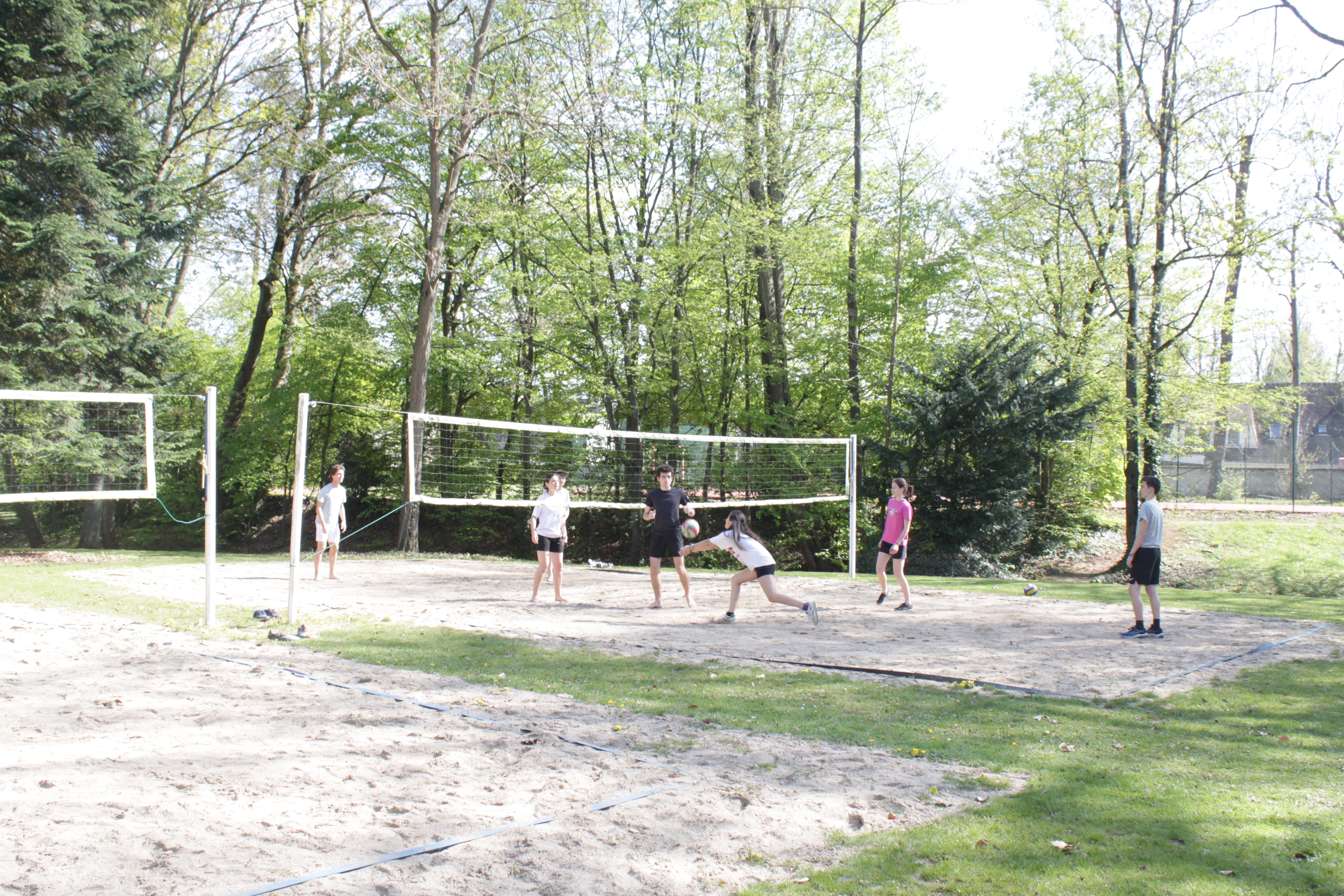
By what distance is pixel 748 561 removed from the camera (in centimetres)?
948

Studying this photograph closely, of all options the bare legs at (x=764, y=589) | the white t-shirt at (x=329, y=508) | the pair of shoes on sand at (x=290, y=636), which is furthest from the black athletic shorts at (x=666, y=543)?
the white t-shirt at (x=329, y=508)

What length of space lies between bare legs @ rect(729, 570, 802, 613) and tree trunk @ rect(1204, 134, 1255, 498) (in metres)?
17.2

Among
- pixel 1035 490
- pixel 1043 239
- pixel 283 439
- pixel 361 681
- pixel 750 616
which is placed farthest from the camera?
pixel 283 439

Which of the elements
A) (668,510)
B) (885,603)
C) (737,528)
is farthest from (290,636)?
(885,603)

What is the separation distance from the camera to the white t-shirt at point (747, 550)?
31.0 feet

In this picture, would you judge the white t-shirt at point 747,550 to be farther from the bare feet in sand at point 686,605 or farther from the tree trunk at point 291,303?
the tree trunk at point 291,303

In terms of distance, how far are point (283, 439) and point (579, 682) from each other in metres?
23.7

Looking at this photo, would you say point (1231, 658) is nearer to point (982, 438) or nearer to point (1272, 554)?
point (982, 438)

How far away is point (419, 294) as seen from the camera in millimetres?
26109

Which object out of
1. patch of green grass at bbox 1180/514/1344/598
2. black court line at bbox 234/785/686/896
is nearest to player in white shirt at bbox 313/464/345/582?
black court line at bbox 234/785/686/896

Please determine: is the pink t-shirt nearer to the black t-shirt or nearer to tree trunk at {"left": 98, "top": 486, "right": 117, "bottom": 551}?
the black t-shirt

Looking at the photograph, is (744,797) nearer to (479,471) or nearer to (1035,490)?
(1035,490)

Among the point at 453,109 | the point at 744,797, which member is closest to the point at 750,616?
the point at 744,797

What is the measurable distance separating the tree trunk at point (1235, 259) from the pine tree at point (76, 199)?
2517cm
